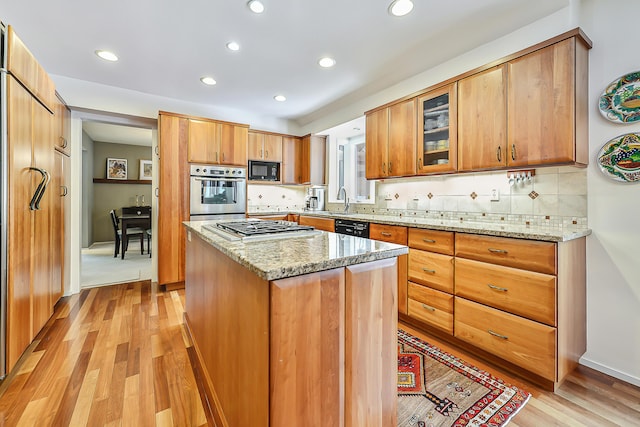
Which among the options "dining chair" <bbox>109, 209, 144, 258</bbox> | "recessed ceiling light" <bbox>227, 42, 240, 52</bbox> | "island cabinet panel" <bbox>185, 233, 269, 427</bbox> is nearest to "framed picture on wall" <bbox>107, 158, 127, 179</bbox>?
"dining chair" <bbox>109, 209, 144, 258</bbox>

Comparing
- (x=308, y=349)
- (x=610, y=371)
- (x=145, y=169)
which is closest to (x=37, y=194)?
(x=308, y=349)

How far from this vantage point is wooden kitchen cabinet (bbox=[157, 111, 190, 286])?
11.0ft

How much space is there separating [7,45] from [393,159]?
293 centimetres

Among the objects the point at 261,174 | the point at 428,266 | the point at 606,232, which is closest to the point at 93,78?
the point at 261,174

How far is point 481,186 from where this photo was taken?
251 cm

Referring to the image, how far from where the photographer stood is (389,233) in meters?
2.61

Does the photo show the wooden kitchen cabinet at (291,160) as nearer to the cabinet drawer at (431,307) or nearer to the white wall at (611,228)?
the cabinet drawer at (431,307)

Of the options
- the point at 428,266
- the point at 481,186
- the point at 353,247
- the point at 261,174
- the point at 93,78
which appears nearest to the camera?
the point at 353,247

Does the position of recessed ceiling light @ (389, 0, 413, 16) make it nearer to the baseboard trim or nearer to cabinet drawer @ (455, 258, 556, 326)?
cabinet drawer @ (455, 258, 556, 326)

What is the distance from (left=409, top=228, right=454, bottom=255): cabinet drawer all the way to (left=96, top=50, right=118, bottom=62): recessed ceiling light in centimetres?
320

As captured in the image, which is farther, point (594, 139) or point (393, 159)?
point (393, 159)

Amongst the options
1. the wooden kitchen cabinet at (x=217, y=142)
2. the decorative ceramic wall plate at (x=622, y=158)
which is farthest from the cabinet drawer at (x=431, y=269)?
the wooden kitchen cabinet at (x=217, y=142)

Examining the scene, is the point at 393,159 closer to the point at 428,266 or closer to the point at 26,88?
the point at 428,266

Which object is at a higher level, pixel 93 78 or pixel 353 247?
pixel 93 78
